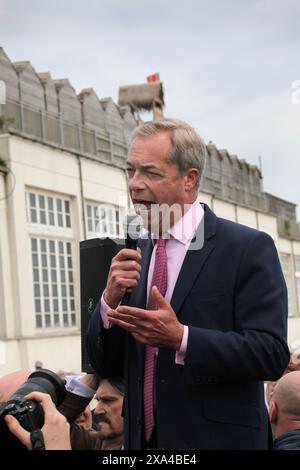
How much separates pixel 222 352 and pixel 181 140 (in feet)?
2.30

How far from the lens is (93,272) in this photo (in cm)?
374

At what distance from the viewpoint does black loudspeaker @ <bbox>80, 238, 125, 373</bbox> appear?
3.68m

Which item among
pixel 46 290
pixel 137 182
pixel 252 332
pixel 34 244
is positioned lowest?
pixel 252 332

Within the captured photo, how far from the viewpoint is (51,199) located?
19438mm

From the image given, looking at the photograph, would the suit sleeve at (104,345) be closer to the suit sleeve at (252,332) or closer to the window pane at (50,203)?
the suit sleeve at (252,332)

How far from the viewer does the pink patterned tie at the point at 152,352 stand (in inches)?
112

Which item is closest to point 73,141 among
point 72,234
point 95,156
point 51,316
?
point 95,156

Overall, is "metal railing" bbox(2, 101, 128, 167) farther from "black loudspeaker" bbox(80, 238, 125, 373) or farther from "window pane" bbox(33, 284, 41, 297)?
"black loudspeaker" bbox(80, 238, 125, 373)

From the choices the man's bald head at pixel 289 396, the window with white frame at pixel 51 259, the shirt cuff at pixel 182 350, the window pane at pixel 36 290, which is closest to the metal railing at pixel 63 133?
the window with white frame at pixel 51 259

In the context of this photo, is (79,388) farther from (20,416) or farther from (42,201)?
(42,201)

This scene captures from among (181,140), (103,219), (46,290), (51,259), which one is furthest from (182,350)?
(103,219)

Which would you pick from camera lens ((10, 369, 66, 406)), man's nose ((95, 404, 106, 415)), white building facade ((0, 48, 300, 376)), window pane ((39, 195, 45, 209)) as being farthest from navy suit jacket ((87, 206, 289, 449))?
window pane ((39, 195, 45, 209))

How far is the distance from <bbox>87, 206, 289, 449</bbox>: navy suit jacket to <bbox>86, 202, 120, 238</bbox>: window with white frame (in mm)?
14821

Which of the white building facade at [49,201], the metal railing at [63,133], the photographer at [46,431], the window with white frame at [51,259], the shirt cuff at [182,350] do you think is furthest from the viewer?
the window with white frame at [51,259]
